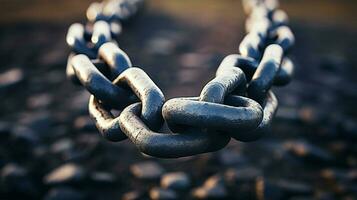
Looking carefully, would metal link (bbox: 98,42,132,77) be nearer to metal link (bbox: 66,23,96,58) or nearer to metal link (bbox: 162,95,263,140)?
metal link (bbox: 66,23,96,58)

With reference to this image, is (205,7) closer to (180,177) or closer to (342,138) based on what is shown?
(342,138)

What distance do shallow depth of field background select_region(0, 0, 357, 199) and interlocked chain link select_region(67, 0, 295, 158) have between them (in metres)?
0.67

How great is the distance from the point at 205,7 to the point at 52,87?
2.24m

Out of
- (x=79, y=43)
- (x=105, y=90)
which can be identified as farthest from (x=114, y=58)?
(x=79, y=43)

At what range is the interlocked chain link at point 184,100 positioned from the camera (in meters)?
1.03

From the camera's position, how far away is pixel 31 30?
3.96 metres

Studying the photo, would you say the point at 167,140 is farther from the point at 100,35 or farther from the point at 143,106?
the point at 100,35

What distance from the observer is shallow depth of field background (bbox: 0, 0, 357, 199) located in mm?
1996

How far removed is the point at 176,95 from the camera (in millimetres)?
2885

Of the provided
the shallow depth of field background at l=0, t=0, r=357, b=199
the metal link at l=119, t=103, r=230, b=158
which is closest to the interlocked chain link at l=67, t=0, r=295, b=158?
the metal link at l=119, t=103, r=230, b=158

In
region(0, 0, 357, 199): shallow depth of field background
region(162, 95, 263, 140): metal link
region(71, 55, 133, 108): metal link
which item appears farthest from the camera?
region(0, 0, 357, 199): shallow depth of field background

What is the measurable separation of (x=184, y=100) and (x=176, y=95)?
6.03ft

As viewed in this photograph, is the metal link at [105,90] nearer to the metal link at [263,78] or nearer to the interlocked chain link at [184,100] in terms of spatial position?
the interlocked chain link at [184,100]

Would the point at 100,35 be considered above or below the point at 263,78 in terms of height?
above
